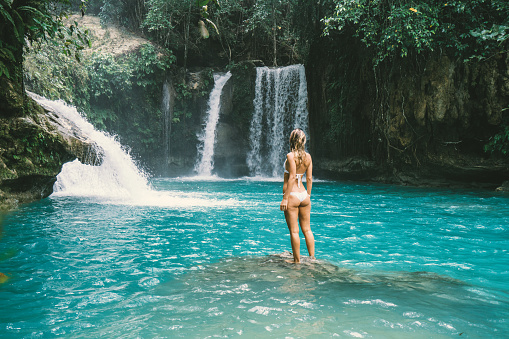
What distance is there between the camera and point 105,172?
13438 millimetres

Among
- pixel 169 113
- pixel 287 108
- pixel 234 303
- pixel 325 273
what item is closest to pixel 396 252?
pixel 325 273

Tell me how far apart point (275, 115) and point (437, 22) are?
1184 centimetres

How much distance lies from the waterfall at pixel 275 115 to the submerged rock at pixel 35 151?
44.3 feet

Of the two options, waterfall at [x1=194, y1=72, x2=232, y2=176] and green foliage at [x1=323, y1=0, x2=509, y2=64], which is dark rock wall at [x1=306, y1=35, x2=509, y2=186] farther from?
waterfall at [x1=194, y1=72, x2=232, y2=176]

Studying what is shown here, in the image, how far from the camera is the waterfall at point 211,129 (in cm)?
2502

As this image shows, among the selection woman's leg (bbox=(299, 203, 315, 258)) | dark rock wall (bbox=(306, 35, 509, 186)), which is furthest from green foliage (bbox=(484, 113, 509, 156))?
woman's leg (bbox=(299, 203, 315, 258))

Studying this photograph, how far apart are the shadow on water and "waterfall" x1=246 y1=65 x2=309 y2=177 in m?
18.5

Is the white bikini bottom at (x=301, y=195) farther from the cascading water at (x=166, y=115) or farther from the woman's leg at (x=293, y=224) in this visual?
the cascading water at (x=166, y=115)

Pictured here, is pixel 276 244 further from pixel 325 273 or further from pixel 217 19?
pixel 217 19

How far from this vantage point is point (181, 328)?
311 cm

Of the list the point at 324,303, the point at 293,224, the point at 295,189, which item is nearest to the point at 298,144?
the point at 295,189

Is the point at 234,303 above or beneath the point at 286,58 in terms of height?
beneath

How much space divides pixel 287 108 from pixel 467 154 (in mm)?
10633

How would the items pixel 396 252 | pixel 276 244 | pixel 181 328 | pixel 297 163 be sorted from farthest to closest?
pixel 276 244 < pixel 396 252 < pixel 297 163 < pixel 181 328
